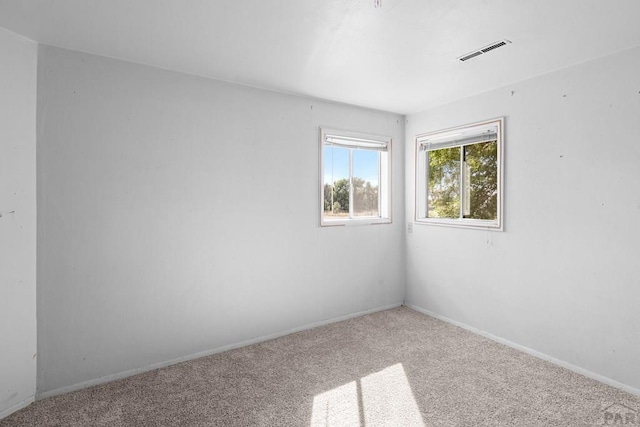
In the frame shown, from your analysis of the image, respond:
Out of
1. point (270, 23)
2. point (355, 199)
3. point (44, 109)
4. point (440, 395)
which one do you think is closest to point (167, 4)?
point (270, 23)

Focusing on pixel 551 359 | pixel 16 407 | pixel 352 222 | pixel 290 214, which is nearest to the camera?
pixel 16 407

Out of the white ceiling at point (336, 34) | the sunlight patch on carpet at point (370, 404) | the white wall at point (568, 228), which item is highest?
the white ceiling at point (336, 34)

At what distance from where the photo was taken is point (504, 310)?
127 inches

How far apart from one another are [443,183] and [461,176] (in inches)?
10.5

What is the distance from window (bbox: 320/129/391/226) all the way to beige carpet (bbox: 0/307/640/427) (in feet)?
4.95

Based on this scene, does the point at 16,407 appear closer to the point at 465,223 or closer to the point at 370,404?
the point at 370,404

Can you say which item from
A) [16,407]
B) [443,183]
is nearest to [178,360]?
[16,407]

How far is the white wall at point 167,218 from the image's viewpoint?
2.38 m

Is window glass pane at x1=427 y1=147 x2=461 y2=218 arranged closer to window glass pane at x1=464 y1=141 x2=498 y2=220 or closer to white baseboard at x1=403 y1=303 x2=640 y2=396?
window glass pane at x1=464 y1=141 x2=498 y2=220

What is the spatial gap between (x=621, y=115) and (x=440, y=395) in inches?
96.3

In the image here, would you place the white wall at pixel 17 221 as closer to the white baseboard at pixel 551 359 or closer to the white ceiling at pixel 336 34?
the white ceiling at pixel 336 34

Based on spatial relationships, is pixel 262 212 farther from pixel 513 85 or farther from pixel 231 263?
pixel 513 85

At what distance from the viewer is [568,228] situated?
2754 mm

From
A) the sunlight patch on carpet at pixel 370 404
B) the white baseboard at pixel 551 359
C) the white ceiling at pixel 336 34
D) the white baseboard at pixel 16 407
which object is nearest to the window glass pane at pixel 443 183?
the white ceiling at pixel 336 34
